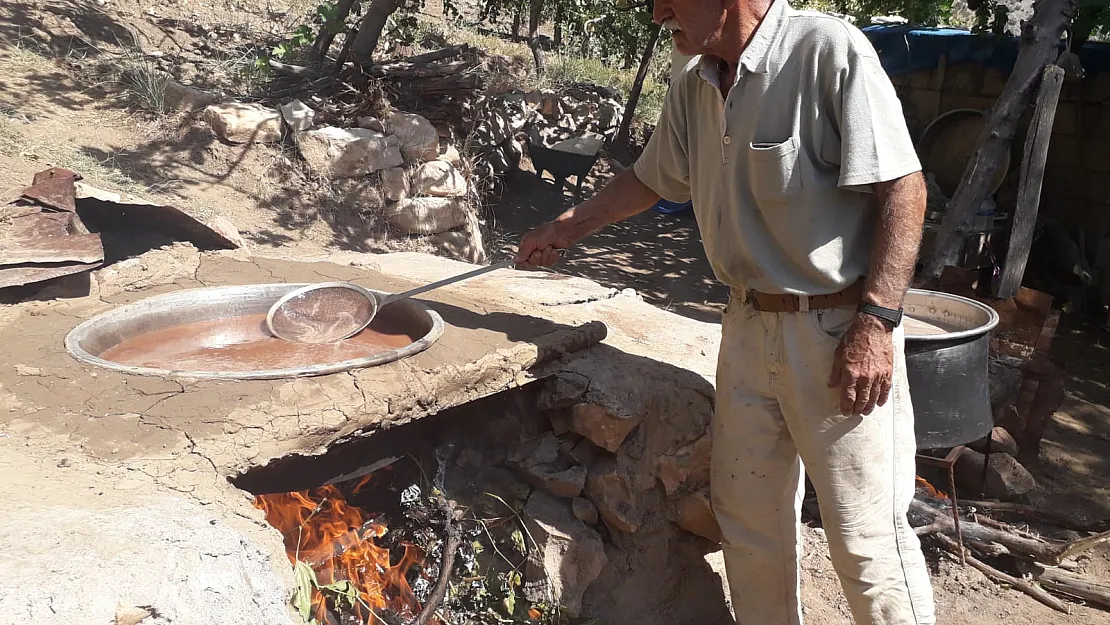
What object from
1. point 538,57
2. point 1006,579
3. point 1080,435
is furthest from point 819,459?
point 538,57

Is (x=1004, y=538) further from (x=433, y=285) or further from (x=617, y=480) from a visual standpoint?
(x=433, y=285)

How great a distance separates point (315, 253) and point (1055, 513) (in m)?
3.56

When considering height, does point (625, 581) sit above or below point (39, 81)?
below

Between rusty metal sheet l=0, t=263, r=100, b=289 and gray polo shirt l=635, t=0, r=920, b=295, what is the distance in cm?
229

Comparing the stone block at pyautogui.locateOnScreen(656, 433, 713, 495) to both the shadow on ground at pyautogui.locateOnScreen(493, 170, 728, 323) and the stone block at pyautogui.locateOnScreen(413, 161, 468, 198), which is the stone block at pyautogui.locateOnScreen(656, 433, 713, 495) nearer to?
the shadow on ground at pyautogui.locateOnScreen(493, 170, 728, 323)

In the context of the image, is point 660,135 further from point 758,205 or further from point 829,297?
point 829,297

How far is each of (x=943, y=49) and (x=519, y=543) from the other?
669 cm

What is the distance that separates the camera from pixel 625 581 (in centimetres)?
290

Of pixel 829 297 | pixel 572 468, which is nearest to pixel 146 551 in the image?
pixel 572 468

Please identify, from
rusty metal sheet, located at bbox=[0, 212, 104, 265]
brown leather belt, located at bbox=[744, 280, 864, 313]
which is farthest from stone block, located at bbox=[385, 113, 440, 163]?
brown leather belt, located at bbox=[744, 280, 864, 313]

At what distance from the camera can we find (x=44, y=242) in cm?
316

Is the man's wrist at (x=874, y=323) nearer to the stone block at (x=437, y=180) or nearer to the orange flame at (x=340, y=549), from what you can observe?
the orange flame at (x=340, y=549)

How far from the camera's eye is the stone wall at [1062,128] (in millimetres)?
6797

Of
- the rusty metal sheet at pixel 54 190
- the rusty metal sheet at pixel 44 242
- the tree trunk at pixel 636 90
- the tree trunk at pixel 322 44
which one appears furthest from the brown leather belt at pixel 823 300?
the tree trunk at pixel 636 90
